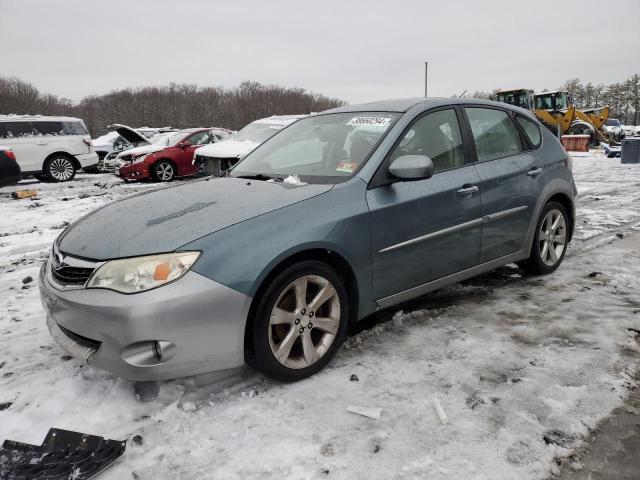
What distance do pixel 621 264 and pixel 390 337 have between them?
289cm

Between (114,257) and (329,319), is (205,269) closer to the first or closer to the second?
(114,257)

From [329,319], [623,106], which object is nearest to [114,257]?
[329,319]

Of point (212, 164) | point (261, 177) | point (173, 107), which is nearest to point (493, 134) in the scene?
point (261, 177)

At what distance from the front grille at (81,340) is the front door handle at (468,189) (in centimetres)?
250

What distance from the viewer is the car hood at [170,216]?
8.14 ft

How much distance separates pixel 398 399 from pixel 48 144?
14.8 meters

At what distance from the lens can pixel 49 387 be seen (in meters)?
2.75

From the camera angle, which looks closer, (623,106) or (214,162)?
(214,162)

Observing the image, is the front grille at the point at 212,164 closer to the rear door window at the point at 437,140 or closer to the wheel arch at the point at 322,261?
the rear door window at the point at 437,140

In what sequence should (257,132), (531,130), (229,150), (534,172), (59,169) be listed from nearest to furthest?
(534,172) → (531,130) → (229,150) → (257,132) → (59,169)

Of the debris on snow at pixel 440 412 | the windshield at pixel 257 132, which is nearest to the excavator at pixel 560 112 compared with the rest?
the windshield at pixel 257 132

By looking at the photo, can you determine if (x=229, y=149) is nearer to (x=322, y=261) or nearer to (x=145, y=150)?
(x=145, y=150)

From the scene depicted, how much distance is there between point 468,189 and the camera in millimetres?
3492

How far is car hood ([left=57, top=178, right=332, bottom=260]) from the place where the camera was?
2482 millimetres
